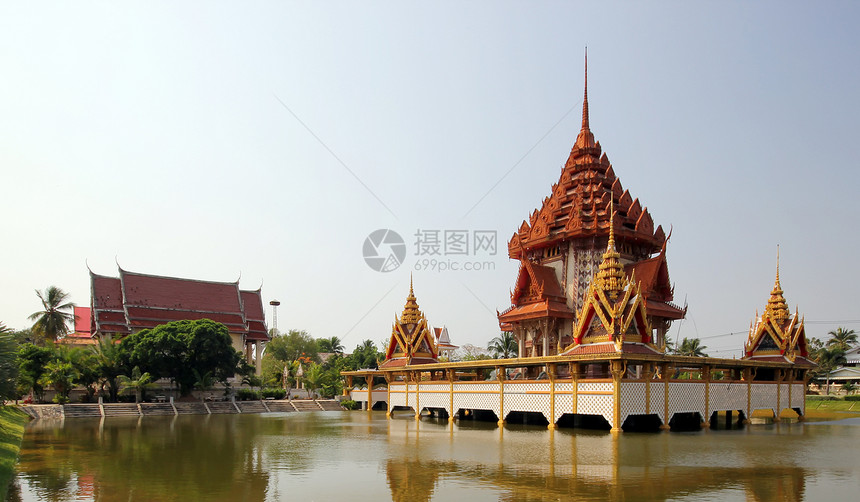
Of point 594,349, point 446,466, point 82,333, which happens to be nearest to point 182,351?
point 82,333

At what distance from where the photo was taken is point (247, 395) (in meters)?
40.3

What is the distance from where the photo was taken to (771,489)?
10.4 m

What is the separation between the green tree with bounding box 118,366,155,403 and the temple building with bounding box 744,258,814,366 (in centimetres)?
2971

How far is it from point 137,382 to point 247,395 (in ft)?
23.5

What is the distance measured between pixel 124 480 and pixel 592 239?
75.7 feet

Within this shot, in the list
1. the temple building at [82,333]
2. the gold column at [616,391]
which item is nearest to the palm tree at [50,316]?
the temple building at [82,333]

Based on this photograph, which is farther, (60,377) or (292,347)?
(292,347)

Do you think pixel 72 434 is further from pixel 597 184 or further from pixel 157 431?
pixel 597 184

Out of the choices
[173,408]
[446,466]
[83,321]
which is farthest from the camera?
[83,321]

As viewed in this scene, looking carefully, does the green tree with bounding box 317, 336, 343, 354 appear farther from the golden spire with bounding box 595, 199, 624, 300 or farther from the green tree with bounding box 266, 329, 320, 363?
the golden spire with bounding box 595, 199, 624, 300

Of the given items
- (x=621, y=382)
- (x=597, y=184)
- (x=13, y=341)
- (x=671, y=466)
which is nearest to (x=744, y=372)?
(x=621, y=382)

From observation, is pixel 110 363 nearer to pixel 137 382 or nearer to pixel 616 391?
pixel 137 382

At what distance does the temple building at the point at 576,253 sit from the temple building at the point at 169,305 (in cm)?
2332

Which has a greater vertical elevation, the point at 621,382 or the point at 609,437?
the point at 621,382
